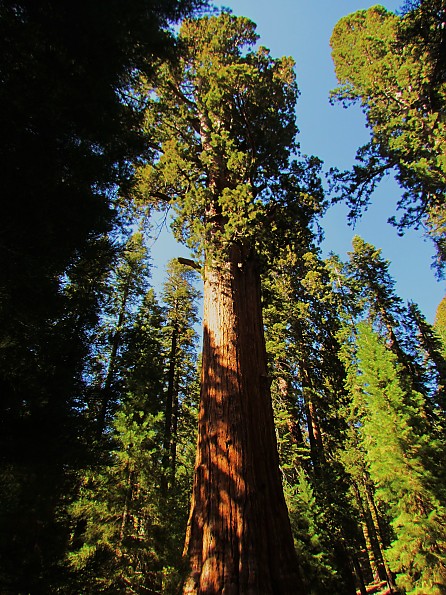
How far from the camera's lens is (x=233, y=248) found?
18.6ft

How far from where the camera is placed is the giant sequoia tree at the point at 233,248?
2928 mm

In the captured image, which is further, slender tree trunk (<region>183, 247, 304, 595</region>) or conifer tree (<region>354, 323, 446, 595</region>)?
conifer tree (<region>354, 323, 446, 595</region>)

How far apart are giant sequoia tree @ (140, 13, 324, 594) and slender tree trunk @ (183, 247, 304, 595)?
1 centimetres

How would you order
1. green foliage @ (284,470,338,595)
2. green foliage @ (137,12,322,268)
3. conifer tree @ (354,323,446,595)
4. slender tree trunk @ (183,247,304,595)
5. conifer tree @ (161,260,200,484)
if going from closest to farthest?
slender tree trunk @ (183,247,304,595) → green foliage @ (137,12,322,268) → green foliage @ (284,470,338,595) → conifer tree @ (354,323,446,595) → conifer tree @ (161,260,200,484)

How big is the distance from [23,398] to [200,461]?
2863 millimetres

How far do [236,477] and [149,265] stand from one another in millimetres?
15307

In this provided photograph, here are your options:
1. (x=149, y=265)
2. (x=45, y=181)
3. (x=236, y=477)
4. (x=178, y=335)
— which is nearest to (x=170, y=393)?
(x=178, y=335)

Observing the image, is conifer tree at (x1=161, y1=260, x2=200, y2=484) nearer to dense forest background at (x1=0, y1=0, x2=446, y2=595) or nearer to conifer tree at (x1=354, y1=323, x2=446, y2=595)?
dense forest background at (x1=0, y1=0, x2=446, y2=595)

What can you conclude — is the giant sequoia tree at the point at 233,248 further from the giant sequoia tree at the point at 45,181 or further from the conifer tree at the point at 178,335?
the conifer tree at the point at 178,335

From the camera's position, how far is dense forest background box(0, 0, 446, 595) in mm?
3275

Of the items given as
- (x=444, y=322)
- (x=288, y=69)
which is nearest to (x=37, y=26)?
(x=288, y=69)

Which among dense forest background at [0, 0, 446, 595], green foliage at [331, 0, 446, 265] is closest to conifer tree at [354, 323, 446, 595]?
dense forest background at [0, 0, 446, 595]

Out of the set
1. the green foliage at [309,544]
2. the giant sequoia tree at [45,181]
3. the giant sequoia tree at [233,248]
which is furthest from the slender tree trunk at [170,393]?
the giant sequoia tree at [233,248]

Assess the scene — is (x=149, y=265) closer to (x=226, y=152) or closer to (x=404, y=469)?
(x=226, y=152)
